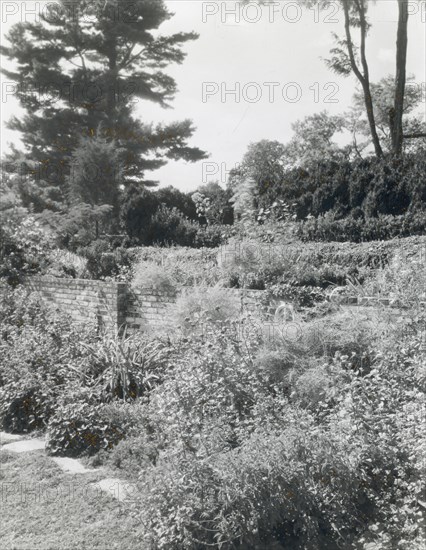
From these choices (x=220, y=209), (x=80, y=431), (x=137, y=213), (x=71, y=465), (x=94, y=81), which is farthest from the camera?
(x=94, y=81)

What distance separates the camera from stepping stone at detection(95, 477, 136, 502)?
4.06 metres

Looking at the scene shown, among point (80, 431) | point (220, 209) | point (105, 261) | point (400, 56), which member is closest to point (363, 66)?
point (400, 56)

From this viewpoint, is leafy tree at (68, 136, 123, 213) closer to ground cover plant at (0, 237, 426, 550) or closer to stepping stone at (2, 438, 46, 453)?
ground cover plant at (0, 237, 426, 550)

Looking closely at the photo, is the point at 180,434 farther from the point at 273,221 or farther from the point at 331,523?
the point at 273,221

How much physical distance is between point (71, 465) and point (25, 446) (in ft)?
2.28

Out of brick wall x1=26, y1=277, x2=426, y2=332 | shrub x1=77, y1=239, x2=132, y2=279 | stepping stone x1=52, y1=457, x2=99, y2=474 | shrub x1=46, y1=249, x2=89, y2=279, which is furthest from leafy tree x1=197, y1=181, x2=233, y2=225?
stepping stone x1=52, y1=457, x2=99, y2=474

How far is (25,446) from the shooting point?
203 inches

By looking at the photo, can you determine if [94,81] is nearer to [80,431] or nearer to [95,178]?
[95,178]

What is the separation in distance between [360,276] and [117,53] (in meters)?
17.9

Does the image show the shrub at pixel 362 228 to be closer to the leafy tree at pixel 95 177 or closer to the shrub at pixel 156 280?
the shrub at pixel 156 280

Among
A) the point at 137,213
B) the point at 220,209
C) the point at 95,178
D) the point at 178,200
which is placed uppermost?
the point at 95,178

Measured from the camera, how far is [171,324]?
7.12m

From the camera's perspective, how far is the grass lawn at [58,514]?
347cm

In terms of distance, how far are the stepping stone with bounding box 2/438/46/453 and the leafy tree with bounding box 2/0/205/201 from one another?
1624cm
